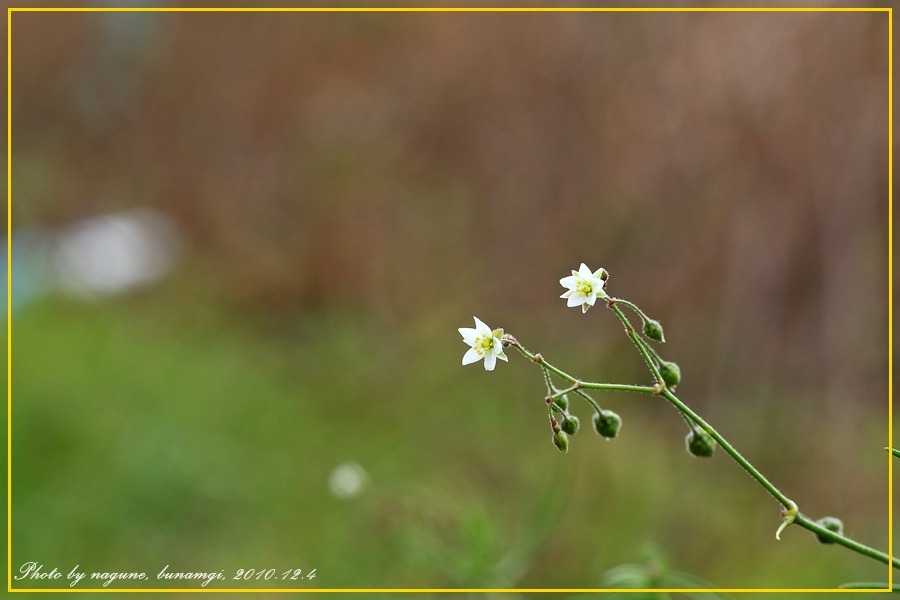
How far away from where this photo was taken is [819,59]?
482cm

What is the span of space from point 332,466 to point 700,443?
3.47 meters

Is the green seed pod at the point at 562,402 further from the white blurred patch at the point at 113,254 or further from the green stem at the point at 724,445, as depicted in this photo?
the white blurred patch at the point at 113,254

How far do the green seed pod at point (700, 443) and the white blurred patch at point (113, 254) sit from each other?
5233mm

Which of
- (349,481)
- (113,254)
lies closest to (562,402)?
(349,481)

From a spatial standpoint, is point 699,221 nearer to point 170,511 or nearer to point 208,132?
point 170,511

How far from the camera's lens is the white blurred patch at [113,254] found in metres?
5.97

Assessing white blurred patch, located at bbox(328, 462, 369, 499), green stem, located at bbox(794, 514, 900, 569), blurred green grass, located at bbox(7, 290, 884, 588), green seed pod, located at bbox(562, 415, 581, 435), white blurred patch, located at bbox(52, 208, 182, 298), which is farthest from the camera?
white blurred patch, located at bbox(52, 208, 182, 298)

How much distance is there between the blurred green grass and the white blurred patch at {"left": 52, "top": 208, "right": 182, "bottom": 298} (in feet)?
1.65

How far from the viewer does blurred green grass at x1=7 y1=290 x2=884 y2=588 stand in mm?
3453

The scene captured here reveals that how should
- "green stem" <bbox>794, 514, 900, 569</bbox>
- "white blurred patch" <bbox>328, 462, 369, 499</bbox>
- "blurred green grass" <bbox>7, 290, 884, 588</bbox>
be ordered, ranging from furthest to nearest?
"blurred green grass" <bbox>7, 290, 884, 588</bbox>, "white blurred patch" <bbox>328, 462, 369, 499</bbox>, "green stem" <bbox>794, 514, 900, 569</bbox>

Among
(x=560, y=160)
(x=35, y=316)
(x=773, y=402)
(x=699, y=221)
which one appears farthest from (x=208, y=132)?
(x=773, y=402)

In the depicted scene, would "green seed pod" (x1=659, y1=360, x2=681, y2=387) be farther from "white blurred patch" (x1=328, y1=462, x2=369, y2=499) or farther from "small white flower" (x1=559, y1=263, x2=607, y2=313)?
"white blurred patch" (x1=328, y1=462, x2=369, y2=499)

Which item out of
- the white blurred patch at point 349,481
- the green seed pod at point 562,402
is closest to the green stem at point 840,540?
the green seed pod at point 562,402

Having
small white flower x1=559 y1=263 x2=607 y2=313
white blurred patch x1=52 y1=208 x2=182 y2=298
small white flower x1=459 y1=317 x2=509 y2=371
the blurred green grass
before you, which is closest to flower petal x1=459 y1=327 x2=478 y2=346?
small white flower x1=459 y1=317 x2=509 y2=371
